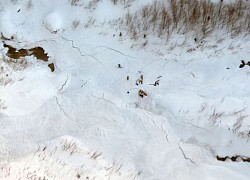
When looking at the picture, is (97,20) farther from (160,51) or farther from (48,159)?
(48,159)

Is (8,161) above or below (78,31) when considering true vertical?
below

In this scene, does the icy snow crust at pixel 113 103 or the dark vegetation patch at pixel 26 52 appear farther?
the dark vegetation patch at pixel 26 52

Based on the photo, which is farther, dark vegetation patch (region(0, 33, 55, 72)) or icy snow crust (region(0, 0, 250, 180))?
dark vegetation patch (region(0, 33, 55, 72))

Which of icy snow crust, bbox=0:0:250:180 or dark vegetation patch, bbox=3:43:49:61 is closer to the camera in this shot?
icy snow crust, bbox=0:0:250:180

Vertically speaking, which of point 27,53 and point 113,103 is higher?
point 27,53

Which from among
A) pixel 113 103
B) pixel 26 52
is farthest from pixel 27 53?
pixel 113 103

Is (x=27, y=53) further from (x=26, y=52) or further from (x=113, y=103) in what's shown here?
(x=113, y=103)

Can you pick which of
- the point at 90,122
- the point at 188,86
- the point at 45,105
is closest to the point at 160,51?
the point at 188,86

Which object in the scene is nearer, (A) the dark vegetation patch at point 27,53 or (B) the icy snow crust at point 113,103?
(B) the icy snow crust at point 113,103
